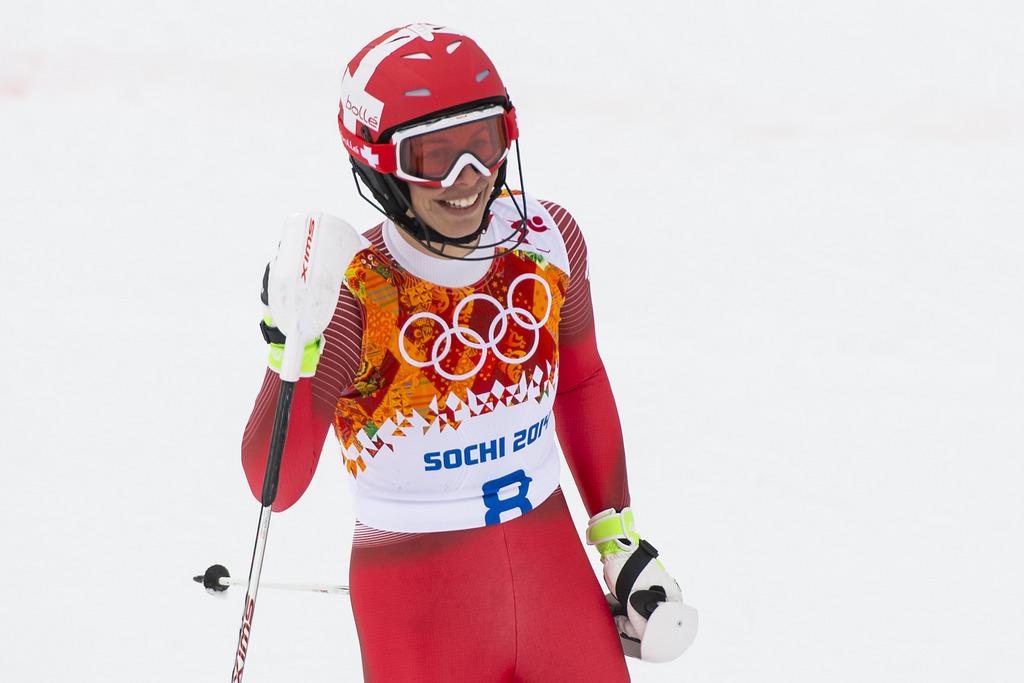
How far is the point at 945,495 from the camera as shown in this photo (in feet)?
14.8

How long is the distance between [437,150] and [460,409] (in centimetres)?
51

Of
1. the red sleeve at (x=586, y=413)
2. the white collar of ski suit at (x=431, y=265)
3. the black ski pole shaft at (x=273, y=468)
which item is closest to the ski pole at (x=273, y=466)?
the black ski pole shaft at (x=273, y=468)

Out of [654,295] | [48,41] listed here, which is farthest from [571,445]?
[48,41]

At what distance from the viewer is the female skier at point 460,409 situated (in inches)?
93.0

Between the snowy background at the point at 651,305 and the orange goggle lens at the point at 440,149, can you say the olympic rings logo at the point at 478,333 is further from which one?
the snowy background at the point at 651,305

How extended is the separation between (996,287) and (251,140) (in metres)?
3.80

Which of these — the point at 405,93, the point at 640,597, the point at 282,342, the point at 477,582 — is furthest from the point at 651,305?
the point at 282,342

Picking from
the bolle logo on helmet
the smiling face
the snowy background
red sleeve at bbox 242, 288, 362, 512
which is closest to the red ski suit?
red sleeve at bbox 242, 288, 362, 512

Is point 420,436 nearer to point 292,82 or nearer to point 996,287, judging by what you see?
point 996,287

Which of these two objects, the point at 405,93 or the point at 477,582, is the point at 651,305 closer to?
the point at 477,582

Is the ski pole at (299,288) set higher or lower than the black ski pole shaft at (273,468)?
higher

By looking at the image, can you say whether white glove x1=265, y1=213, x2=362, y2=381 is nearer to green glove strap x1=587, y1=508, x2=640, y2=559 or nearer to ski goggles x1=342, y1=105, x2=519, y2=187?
ski goggles x1=342, y1=105, x2=519, y2=187

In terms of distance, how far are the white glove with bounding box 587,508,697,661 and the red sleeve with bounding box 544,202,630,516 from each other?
0.07m

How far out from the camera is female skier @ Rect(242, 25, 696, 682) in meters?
2.36
